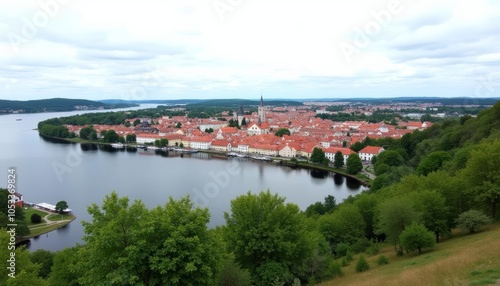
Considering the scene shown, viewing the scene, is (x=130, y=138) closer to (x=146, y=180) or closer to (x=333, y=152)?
(x=146, y=180)

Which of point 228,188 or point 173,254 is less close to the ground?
point 173,254

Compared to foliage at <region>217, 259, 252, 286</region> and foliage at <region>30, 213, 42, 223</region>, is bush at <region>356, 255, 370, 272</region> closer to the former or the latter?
foliage at <region>217, 259, 252, 286</region>

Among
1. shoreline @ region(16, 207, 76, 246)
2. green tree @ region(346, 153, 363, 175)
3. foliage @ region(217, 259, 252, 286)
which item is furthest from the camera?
green tree @ region(346, 153, 363, 175)

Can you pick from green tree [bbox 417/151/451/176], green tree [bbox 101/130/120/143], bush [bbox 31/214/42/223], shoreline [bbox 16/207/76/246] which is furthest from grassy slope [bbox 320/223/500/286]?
green tree [bbox 101/130/120/143]

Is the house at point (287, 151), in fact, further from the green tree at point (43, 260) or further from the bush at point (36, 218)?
the green tree at point (43, 260)

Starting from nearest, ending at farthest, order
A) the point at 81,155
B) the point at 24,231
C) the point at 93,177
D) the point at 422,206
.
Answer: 1. the point at 422,206
2. the point at 24,231
3. the point at 93,177
4. the point at 81,155

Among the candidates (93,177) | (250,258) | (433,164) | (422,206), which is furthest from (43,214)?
(433,164)

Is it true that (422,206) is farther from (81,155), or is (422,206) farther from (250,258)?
(81,155)

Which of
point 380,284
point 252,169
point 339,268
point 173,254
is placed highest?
point 173,254
